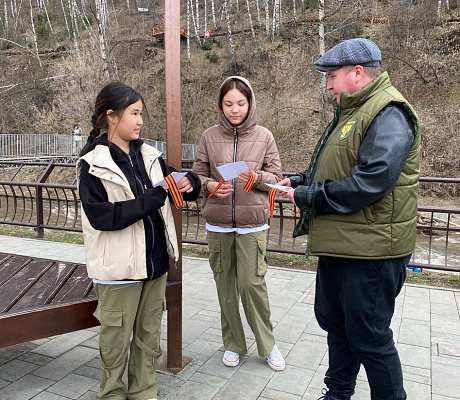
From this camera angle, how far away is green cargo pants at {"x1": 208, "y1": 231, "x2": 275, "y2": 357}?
273cm

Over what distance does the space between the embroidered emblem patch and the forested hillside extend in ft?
46.8

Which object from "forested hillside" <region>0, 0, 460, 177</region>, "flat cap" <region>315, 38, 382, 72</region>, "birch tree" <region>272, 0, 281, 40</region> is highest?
"birch tree" <region>272, 0, 281, 40</region>

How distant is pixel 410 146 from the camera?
1835mm

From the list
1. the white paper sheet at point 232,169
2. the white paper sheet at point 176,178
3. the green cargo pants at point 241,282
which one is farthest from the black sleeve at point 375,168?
the green cargo pants at point 241,282

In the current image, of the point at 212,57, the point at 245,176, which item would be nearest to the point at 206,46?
the point at 212,57

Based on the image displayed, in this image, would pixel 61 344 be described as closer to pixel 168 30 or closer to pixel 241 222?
pixel 241 222

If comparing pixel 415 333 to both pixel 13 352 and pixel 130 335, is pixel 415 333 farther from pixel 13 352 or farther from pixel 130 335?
pixel 13 352

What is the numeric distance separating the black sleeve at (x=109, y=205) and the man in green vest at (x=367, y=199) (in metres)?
0.68

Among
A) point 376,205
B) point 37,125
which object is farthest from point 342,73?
point 37,125

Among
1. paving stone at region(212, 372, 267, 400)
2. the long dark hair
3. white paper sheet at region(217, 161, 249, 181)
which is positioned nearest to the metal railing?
white paper sheet at region(217, 161, 249, 181)

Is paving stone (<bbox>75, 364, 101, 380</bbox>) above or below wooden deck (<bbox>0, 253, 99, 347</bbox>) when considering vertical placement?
below

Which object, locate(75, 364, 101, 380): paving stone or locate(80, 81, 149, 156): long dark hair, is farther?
locate(75, 364, 101, 380): paving stone

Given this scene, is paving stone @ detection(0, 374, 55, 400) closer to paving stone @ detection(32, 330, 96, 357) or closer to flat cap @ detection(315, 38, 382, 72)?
paving stone @ detection(32, 330, 96, 357)

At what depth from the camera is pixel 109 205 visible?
2.04m
